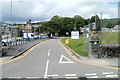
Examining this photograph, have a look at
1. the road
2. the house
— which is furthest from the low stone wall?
the road

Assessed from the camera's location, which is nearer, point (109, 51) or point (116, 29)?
point (109, 51)

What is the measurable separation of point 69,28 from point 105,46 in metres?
90.9

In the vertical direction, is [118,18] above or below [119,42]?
above

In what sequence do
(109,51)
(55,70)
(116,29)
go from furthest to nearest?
(116,29) < (109,51) < (55,70)

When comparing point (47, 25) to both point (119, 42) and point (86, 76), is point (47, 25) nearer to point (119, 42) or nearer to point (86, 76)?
point (119, 42)

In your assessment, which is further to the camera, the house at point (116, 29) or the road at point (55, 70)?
the house at point (116, 29)

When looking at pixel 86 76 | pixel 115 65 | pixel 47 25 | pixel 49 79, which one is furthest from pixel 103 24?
pixel 47 25

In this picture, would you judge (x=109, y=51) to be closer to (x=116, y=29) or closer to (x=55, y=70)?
(x=116, y=29)

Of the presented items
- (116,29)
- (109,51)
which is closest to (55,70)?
(109,51)

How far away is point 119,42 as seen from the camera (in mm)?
15812

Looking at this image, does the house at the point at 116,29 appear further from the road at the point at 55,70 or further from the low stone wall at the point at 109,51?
the road at the point at 55,70

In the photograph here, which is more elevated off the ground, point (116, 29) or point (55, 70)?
point (116, 29)

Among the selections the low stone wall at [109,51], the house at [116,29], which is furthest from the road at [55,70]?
the house at [116,29]

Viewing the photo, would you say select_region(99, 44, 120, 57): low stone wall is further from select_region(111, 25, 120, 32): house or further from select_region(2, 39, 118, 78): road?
select_region(2, 39, 118, 78): road
